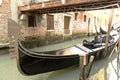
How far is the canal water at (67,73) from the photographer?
457cm

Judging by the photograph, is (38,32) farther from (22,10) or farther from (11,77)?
(11,77)

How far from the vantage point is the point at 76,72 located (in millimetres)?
4949

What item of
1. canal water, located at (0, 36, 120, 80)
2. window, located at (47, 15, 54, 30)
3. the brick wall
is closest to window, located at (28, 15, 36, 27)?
window, located at (47, 15, 54, 30)

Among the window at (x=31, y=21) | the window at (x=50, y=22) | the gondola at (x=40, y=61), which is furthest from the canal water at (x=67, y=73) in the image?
the window at (x=50, y=22)

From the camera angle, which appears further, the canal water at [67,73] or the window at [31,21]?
the window at [31,21]

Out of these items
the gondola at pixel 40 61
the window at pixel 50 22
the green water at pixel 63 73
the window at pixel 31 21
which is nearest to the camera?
the gondola at pixel 40 61

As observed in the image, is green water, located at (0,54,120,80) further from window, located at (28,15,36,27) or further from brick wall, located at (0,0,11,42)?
window, located at (28,15,36,27)

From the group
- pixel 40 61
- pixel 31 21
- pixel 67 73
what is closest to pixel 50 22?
pixel 31 21

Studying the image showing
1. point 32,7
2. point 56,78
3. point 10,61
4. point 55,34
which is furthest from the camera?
point 55,34

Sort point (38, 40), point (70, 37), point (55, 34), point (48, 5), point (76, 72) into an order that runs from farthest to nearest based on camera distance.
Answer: point (70, 37)
point (55, 34)
point (38, 40)
point (48, 5)
point (76, 72)

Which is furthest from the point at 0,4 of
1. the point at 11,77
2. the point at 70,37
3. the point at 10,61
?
the point at 70,37

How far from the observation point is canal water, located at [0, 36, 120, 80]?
4.57 m

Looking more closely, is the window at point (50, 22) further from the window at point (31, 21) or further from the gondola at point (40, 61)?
the gondola at point (40, 61)

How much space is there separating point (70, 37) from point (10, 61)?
5442 mm
